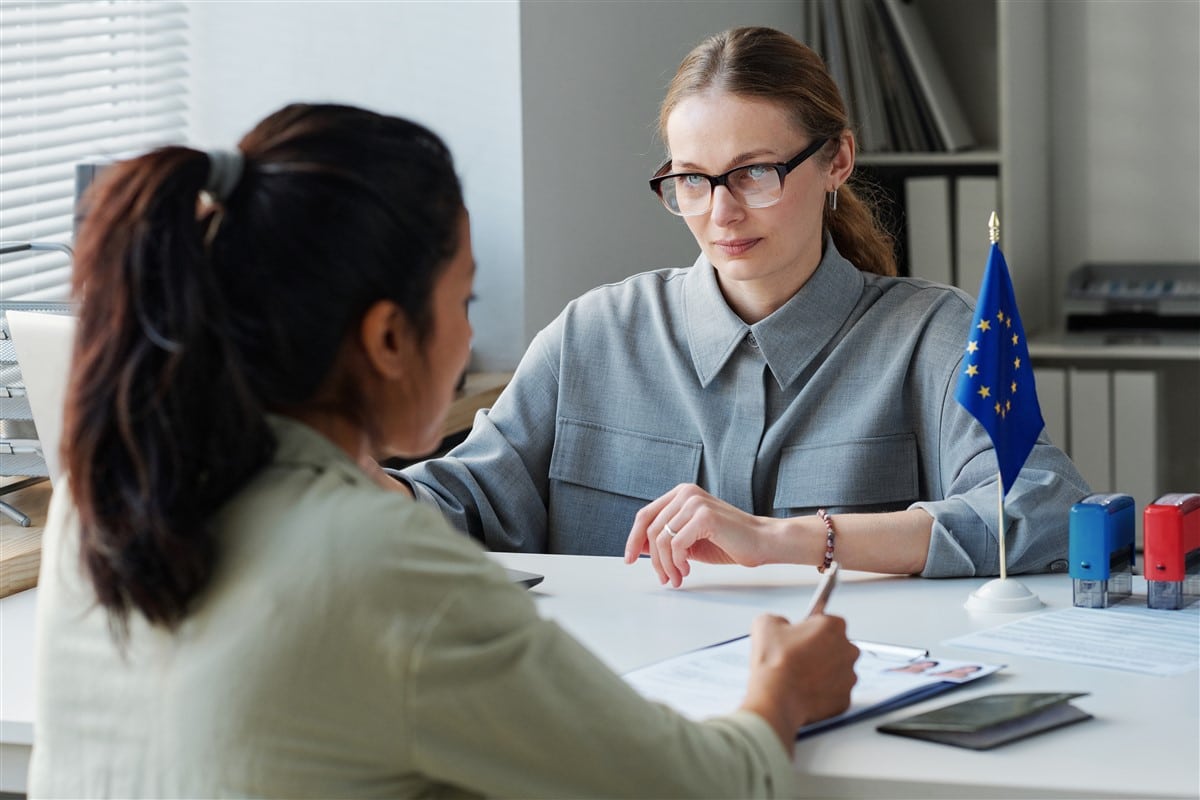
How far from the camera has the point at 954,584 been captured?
155cm

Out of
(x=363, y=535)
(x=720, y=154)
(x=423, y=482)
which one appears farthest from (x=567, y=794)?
(x=720, y=154)

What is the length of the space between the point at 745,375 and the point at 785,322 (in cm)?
8

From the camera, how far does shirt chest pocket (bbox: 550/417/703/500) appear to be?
187 cm

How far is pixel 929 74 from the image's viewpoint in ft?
11.8

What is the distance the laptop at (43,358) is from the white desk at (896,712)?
20 centimetres

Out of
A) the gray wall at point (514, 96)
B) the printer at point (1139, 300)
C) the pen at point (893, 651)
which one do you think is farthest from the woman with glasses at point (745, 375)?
the printer at point (1139, 300)

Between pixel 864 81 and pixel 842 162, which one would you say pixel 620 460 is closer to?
Answer: pixel 842 162

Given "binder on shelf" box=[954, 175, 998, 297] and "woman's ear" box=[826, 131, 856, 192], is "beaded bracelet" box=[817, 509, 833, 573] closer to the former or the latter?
"woman's ear" box=[826, 131, 856, 192]

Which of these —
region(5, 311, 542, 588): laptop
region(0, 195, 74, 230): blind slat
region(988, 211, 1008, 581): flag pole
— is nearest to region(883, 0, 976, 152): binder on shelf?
region(0, 195, 74, 230): blind slat

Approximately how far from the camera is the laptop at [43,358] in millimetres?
1506

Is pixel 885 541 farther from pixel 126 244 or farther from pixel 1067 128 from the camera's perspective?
pixel 1067 128

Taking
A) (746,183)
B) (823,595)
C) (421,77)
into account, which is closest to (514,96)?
(421,77)

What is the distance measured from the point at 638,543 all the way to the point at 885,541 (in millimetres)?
264

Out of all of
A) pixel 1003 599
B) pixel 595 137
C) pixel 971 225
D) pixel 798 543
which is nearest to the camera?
pixel 1003 599
